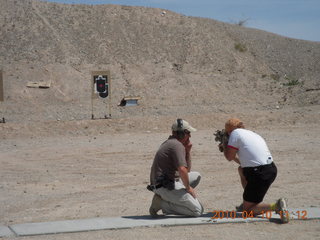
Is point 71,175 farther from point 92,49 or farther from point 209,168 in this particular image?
point 92,49

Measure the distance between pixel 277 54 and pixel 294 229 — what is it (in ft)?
107

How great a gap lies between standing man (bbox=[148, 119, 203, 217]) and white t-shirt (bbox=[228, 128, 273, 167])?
24.0 inches

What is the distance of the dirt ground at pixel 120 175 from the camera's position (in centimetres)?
661

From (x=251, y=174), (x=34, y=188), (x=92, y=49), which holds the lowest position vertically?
(x=34, y=188)

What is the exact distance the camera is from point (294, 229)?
21.4ft

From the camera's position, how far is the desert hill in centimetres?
2544

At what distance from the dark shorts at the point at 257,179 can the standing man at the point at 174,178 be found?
69 centimetres

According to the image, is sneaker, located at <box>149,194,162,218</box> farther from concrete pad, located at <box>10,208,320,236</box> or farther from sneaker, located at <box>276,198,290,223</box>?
sneaker, located at <box>276,198,290,223</box>

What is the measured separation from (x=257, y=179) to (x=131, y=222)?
5.57 feet

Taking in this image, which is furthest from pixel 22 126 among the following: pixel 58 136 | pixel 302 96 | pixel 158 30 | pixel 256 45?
pixel 256 45

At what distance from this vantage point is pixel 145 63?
31406 millimetres

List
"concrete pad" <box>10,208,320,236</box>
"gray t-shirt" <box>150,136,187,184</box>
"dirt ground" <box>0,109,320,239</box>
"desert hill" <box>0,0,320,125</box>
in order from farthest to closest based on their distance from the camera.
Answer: "desert hill" <box>0,0,320,125</box> < "gray t-shirt" <box>150,136,187,184</box> < "dirt ground" <box>0,109,320,239</box> < "concrete pad" <box>10,208,320,236</box>

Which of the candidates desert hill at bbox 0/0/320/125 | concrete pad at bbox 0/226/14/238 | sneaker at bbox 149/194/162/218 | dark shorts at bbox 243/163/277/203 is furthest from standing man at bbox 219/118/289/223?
desert hill at bbox 0/0/320/125

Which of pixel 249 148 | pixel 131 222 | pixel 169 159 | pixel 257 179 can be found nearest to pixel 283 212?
pixel 257 179
